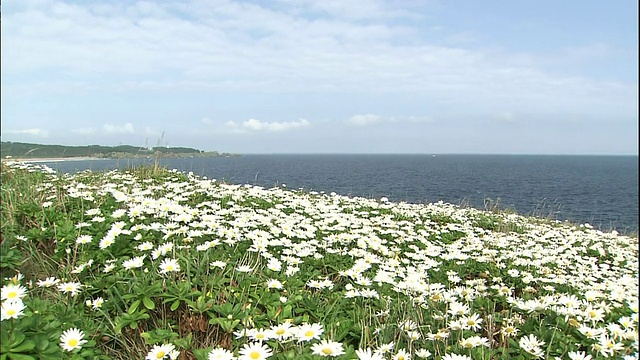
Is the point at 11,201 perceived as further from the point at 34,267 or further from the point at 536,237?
the point at 536,237

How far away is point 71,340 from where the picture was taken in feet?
7.70

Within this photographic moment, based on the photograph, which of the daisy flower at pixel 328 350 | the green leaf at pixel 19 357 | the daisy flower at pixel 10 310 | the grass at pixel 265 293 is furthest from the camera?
the grass at pixel 265 293

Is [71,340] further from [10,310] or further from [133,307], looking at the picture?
[133,307]

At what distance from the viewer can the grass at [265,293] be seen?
2.59 meters

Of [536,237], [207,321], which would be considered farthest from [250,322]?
[536,237]

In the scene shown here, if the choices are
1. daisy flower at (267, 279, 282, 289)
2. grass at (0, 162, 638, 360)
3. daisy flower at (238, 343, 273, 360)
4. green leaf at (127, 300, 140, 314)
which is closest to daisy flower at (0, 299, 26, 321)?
grass at (0, 162, 638, 360)

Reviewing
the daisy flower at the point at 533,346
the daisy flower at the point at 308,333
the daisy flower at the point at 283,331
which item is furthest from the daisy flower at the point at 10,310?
the daisy flower at the point at 533,346

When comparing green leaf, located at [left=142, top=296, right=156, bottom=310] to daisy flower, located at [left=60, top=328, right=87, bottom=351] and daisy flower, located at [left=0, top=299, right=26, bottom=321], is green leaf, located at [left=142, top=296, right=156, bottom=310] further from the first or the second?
daisy flower, located at [left=0, top=299, right=26, bottom=321]

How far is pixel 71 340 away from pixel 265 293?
1.36m

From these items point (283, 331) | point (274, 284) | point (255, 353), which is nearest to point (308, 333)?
point (283, 331)

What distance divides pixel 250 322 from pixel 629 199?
45523 mm

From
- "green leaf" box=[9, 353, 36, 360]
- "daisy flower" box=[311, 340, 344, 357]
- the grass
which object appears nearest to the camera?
"green leaf" box=[9, 353, 36, 360]

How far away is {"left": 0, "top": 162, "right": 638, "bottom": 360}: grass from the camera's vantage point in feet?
8.51

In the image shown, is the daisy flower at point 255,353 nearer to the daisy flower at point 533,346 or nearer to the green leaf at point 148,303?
the green leaf at point 148,303
